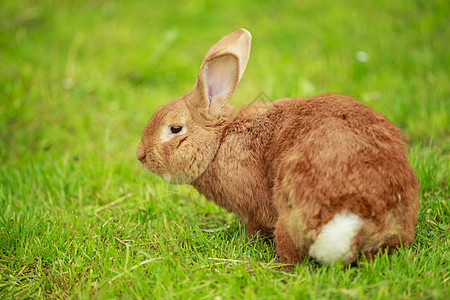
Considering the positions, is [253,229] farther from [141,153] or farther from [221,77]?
[221,77]

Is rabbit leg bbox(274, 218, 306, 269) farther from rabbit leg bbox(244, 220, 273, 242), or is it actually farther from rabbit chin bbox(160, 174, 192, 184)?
rabbit chin bbox(160, 174, 192, 184)

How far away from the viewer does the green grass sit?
265 cm

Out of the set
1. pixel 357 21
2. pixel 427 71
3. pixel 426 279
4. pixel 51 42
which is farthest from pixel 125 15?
pixel 426 279

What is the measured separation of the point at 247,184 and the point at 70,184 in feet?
5.87

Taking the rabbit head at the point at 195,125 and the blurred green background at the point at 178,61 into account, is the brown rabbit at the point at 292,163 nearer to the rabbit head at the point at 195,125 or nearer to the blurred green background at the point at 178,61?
the rabbit head at the point at 195,125

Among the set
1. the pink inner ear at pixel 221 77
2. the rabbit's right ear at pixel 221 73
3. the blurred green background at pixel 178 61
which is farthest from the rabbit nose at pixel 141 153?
the blurred green background at pixel 178 61

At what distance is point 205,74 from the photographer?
10.4 feet

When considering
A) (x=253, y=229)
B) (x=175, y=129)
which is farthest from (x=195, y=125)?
(x=253, y=229)

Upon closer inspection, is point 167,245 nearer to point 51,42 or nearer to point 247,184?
point 247,184

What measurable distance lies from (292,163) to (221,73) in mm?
930

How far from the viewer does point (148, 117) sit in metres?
4.97

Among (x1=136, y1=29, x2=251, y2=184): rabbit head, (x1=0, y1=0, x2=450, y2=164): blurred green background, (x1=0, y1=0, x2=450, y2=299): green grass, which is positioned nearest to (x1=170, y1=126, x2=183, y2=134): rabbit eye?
(x1=136, y1=29, x2=251, y2=184): rabbit head

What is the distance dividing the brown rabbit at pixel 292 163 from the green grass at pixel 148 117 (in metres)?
0.23

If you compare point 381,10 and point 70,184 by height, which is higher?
point 381,10
